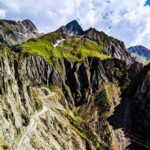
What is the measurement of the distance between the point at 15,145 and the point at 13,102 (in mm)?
28661

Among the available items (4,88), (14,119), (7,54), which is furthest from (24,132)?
(7,54)

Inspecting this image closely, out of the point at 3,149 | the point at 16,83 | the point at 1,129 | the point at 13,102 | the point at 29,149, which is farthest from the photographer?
the point at 16,83

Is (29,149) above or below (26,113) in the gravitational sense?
below

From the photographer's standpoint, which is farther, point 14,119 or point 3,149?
point 14,119

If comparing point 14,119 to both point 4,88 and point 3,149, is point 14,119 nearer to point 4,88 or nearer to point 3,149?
point 4,88

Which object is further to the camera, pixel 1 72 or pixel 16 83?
pixel 16 83

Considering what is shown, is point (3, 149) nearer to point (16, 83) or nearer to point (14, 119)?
point (14, 119)

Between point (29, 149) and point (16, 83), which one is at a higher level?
point (16, 83)

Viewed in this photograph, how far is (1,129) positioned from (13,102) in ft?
97.0

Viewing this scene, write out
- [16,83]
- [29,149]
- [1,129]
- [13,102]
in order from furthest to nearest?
[16,83], [13,102], [29,149], [1,129]

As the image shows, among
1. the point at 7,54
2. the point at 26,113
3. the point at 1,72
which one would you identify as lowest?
the point at 26,113

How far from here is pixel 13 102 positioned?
592 feet

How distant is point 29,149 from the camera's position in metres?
166

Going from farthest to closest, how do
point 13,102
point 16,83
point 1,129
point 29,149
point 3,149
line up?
point 16,83
point 13,102
point 29,149
point 1,129
point 3,149
